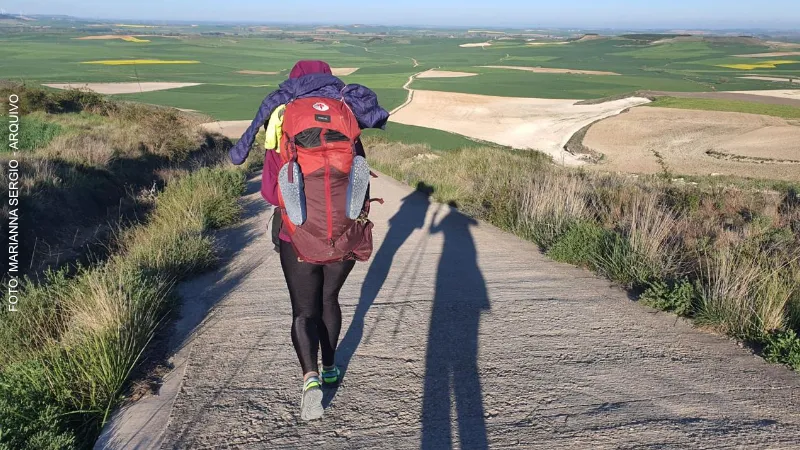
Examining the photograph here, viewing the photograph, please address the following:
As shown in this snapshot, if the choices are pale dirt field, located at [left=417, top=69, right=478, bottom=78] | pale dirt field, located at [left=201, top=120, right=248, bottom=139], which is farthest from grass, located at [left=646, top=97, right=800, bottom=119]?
pale dirt field, located at [left=201, top=120, right=248, bottom=139]

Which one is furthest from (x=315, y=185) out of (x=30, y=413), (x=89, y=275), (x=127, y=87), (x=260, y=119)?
(x=127, y=87)

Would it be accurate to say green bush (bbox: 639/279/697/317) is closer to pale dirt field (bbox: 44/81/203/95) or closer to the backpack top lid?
the backpack top lid

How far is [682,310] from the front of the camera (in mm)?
4754

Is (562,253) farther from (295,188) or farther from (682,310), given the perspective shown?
(295,188)

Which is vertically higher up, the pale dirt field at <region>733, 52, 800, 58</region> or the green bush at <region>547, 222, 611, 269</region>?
the pale dirt field at <region>733, 52, 800, 58</region>

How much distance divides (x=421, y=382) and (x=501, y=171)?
8.99 metres

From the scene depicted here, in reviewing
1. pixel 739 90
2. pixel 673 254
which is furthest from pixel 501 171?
pixel 739 90

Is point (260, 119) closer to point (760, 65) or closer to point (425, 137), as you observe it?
point (425, 137)

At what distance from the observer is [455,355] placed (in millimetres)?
4141

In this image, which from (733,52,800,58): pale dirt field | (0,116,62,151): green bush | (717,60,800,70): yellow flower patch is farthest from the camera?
(733,52,800,58): pale dirt field

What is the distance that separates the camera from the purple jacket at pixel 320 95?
3.12 m

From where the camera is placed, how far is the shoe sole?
327 cm

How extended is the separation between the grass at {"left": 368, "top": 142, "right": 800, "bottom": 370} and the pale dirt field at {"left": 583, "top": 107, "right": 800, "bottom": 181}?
16.7 metres

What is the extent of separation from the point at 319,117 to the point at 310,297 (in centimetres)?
102
